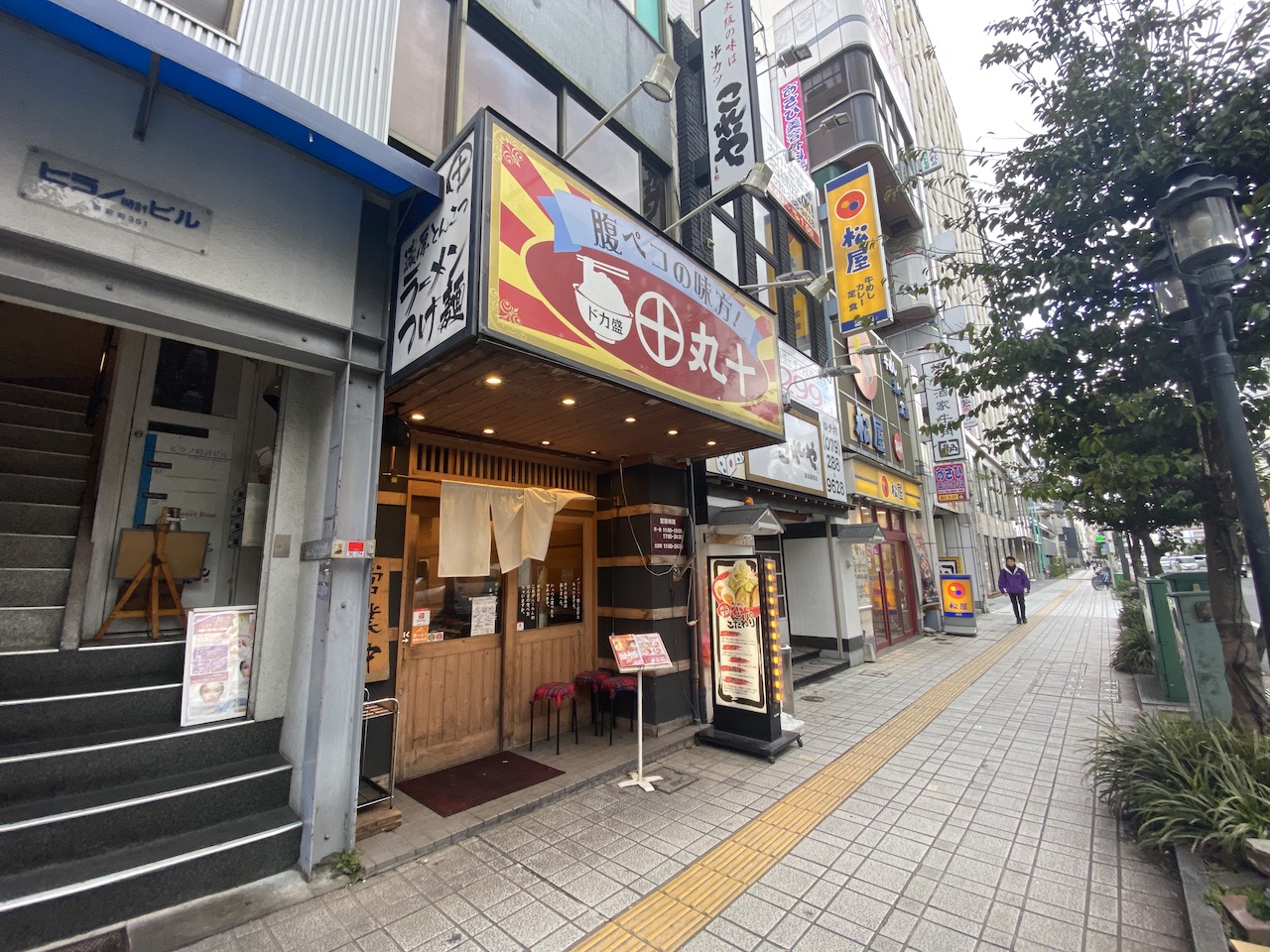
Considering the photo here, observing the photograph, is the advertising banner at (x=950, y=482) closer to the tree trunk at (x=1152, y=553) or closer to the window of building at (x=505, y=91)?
the tree trunk at (x=1152, y=553)

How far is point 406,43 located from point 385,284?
112 inches

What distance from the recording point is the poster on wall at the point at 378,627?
17.1 feet

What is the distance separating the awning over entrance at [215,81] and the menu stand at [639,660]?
4.93m

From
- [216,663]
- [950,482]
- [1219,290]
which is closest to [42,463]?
[216,663]

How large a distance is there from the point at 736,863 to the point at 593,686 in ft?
10.8

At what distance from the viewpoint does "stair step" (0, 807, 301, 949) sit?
2980mm

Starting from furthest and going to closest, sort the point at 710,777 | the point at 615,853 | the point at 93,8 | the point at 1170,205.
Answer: the point at 710,777 < the point at 615,853 < the point at 1170,205 < the point at 93,8

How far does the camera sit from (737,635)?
6.92 meters

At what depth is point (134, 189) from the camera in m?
3.60

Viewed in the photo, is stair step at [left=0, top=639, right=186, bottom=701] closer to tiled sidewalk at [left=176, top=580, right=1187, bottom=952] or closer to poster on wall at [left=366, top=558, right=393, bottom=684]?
poster on wall at [left=366, top=558, right=393, bottom=684]

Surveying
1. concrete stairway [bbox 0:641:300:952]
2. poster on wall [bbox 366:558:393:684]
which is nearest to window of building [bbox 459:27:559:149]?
poster on wall [bbox 366:558:393:684]

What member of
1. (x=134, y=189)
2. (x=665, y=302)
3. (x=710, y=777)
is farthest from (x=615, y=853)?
(x=134, y=189)

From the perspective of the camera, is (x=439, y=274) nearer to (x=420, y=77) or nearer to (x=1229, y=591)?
(x=420, y=77)

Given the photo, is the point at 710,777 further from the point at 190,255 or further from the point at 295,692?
the point at 190,255
